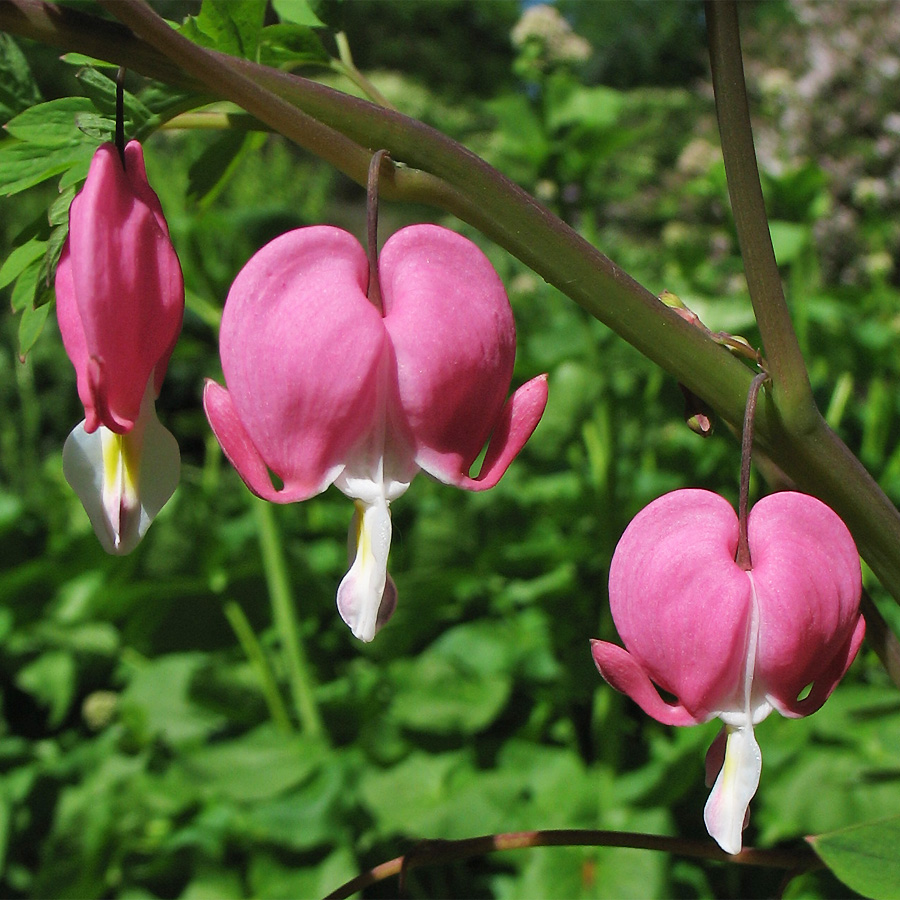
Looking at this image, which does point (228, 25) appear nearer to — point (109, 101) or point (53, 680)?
A: point (109, 101)

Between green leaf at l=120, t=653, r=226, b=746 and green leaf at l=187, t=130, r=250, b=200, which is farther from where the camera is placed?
green leaf at l=120, t=653, r=226, b=746

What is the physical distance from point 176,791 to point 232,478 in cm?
80

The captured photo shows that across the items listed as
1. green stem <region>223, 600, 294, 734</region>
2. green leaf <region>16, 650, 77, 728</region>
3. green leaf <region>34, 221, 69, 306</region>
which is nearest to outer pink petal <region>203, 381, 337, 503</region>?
green leaf <region>34, 221, 69, 306</region>

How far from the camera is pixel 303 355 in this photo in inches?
13.8

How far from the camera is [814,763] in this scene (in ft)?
3.87

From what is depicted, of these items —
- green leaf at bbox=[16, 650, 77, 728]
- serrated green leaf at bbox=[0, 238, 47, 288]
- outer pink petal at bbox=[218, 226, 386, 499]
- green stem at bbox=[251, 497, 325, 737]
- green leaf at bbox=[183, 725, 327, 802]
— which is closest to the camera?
outer pink petal at bbox=[218, 226, 386, 499]

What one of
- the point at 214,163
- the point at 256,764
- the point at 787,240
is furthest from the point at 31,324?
the point at 787,240

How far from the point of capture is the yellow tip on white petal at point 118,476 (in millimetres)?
400

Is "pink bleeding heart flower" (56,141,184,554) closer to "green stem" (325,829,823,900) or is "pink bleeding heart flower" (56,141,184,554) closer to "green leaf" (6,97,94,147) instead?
"green leaf" (6,97,94,147)

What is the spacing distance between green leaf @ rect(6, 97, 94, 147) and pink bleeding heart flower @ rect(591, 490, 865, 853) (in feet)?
1.02

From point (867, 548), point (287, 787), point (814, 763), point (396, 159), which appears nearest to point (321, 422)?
point (396, 159)

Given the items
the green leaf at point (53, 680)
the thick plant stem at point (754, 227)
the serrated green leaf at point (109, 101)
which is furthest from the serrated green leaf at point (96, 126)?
the green leaf at point (53, 680)

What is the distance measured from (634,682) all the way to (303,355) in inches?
7.2

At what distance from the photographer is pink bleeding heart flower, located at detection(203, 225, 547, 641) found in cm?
35
